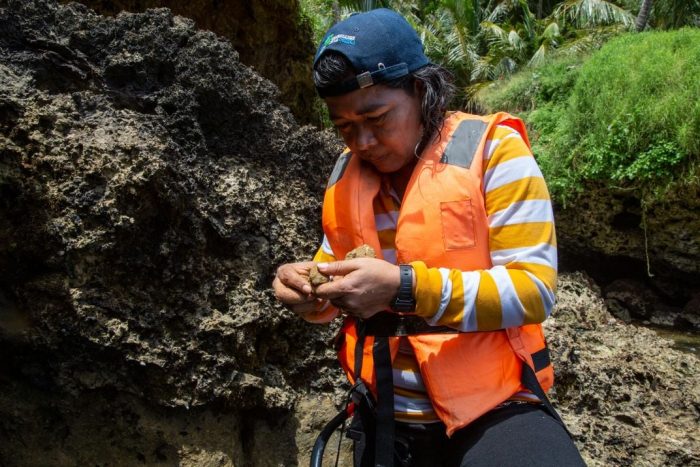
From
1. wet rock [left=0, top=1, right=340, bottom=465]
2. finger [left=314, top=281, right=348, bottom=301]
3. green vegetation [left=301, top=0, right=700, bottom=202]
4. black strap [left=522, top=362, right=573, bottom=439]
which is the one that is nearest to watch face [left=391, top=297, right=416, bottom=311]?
finger [left=314, top=281, right=348, bottom=301]

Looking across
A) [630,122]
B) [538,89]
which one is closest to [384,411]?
[630,122]

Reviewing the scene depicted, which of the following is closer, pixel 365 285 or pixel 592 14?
pixel 365 285

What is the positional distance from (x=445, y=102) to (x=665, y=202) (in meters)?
7.01

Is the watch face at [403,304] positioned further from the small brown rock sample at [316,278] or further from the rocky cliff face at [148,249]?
the rocky cliff face at [148,249]

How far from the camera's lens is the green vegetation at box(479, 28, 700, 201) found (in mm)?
7551

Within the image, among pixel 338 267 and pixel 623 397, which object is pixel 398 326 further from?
pixel 623 397

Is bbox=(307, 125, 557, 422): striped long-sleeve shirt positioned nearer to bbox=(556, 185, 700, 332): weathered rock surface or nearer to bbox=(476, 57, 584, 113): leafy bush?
bbox=(556, 185, 700, 332): weathered rock surface

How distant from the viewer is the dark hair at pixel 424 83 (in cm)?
145

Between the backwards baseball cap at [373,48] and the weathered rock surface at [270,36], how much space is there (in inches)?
106

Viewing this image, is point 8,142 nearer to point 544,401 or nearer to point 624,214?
point 544,401

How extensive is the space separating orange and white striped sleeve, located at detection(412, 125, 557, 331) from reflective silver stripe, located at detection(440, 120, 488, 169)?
0.38 feet

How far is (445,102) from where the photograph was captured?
63.1 inches

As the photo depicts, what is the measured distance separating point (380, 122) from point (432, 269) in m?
0.44

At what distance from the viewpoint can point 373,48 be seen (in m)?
1.43
